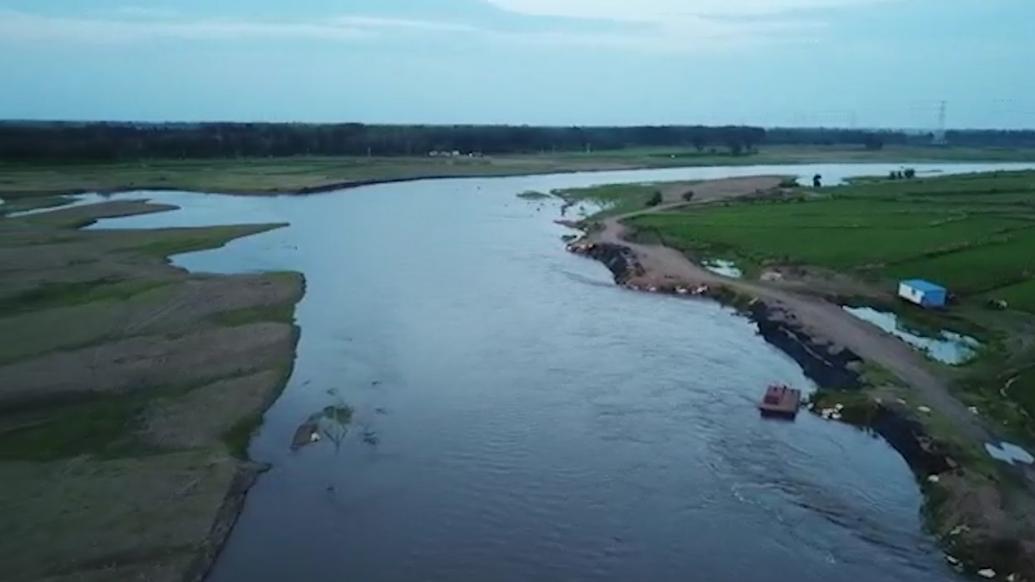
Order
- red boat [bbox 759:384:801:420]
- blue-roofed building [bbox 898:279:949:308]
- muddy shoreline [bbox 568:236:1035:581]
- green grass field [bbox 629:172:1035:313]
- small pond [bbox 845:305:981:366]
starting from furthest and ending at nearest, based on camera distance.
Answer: green grass field [bbox 629:172:1035:313] < blue-roofed building [bbox 898:279:949:308] < small pond [bbox 845:305:981:366] < red boat [bbox 759:384:801:420] < muddy shoreline [bbox 568:236:1035:581]

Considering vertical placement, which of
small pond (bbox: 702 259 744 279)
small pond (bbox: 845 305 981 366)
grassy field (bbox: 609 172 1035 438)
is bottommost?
small pond (bbox: 702 259 744 279)

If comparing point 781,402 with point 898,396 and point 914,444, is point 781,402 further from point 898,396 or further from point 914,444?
point 914,444

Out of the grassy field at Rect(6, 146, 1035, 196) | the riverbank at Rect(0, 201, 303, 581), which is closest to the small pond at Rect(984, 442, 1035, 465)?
the riverbank at Rect(0, 201, 303, 581)

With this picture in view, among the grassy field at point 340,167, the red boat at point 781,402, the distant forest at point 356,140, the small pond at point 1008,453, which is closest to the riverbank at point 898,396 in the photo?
the small pond at point 1008,453

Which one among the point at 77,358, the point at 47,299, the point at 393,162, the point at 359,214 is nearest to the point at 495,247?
the point at 359,214

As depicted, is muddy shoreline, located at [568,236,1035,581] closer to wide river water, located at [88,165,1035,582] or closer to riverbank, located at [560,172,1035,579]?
riverbank, located at [560,172,1035,579]

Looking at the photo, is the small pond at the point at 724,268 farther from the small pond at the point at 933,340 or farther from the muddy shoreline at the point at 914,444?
the small pond at the point at 933,340

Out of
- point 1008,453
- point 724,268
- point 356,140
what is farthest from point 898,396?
point 356,140
